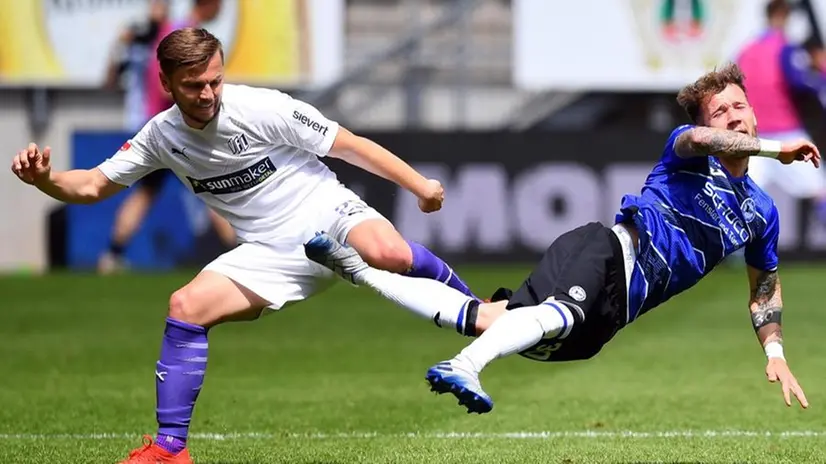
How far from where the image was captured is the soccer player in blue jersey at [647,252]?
6.07m

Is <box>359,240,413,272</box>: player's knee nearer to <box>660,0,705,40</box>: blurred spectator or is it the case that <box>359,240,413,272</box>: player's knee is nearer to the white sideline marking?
the white sideline marking

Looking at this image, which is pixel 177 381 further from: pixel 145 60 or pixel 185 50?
pixel 145 60

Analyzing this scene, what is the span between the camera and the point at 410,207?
63.6 feet

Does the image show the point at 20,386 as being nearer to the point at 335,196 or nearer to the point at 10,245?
the point at 335,196

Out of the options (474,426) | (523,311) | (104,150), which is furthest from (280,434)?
(104,150)

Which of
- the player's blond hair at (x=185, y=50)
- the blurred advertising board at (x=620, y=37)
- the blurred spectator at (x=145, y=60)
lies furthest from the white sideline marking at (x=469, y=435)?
the blurred advertising board at (x=620, y=37)

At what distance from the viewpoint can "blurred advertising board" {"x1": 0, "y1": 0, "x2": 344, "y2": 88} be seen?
68.7 ft

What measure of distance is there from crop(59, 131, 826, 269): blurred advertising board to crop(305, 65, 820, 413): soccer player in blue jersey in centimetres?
1291

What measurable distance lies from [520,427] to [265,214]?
2.15 metres

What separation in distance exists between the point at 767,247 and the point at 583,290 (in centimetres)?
107

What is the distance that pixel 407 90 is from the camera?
71.9 feet

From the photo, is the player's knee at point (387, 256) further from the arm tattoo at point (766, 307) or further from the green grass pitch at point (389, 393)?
the arm tattoo at point (766, 307)

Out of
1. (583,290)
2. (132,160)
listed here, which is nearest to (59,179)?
(132,160)

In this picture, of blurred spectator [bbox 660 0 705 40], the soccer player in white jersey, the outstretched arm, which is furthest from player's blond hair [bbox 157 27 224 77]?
blurred spectator [bbox 660 0 705 40]
